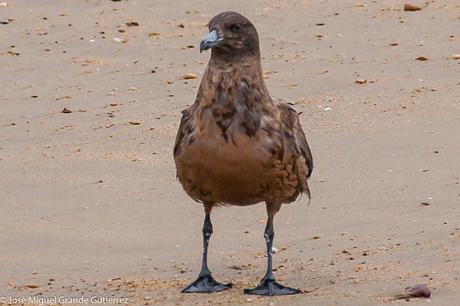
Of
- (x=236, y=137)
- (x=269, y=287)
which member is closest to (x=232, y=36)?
(x=236, y=137)

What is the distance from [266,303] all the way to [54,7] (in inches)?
291

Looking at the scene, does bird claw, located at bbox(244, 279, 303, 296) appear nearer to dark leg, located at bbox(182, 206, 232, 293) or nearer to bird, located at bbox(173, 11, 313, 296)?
bird, located at bbox(173, 11, 313, 296)

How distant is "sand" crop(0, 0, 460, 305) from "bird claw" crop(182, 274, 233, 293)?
6 centimetres

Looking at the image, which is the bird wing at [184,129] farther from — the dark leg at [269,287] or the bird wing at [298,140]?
the dark leg at [269,287]

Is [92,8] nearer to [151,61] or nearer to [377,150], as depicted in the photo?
[151,61]

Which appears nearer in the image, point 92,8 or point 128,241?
point 128,241

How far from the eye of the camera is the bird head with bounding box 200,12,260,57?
7.20m

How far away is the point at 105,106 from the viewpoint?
11250 millimetres

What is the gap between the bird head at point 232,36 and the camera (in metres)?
7.20

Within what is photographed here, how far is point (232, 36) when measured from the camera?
7.24m

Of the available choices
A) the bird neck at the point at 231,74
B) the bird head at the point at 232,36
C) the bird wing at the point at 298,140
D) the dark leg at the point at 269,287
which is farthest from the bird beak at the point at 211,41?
the dark leg at the point at 269,287

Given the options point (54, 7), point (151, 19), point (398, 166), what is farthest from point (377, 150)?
point (54, 7)

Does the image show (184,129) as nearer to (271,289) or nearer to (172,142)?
(271,289)

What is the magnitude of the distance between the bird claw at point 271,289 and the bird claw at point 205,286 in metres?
0.17
